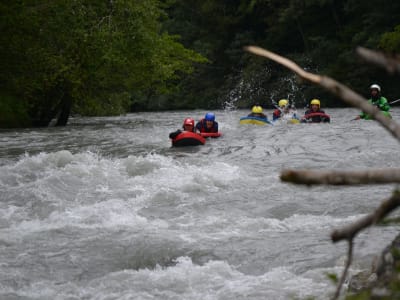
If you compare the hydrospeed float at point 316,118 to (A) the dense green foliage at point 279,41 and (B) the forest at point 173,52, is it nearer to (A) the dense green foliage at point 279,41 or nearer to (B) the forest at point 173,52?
(B) the forest at point 173,52

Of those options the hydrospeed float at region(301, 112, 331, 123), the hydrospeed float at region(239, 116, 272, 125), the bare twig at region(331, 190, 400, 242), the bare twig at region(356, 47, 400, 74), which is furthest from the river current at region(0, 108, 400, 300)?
the hydrospeed float at region(239, 116, 272, 125)

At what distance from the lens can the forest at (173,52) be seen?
1609 cm

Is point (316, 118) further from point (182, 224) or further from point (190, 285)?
point (190, 285)

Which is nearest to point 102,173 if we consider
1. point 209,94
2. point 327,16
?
point 327,16

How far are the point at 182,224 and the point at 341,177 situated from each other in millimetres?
5593

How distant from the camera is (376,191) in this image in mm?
8359

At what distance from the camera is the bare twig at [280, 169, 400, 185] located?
5.53ft

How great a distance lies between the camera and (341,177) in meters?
1.69

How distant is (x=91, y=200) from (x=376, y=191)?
3.68 meters

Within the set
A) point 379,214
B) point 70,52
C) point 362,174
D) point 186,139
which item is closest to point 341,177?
point 362,174

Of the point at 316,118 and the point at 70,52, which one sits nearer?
the point at 70,52

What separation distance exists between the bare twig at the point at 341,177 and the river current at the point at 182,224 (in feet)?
8.65

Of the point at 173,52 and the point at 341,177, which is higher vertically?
the point at 173,52

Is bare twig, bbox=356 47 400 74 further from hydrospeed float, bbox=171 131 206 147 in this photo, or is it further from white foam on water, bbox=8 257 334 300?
hydrospeed float, bbox=171 131 206 147
